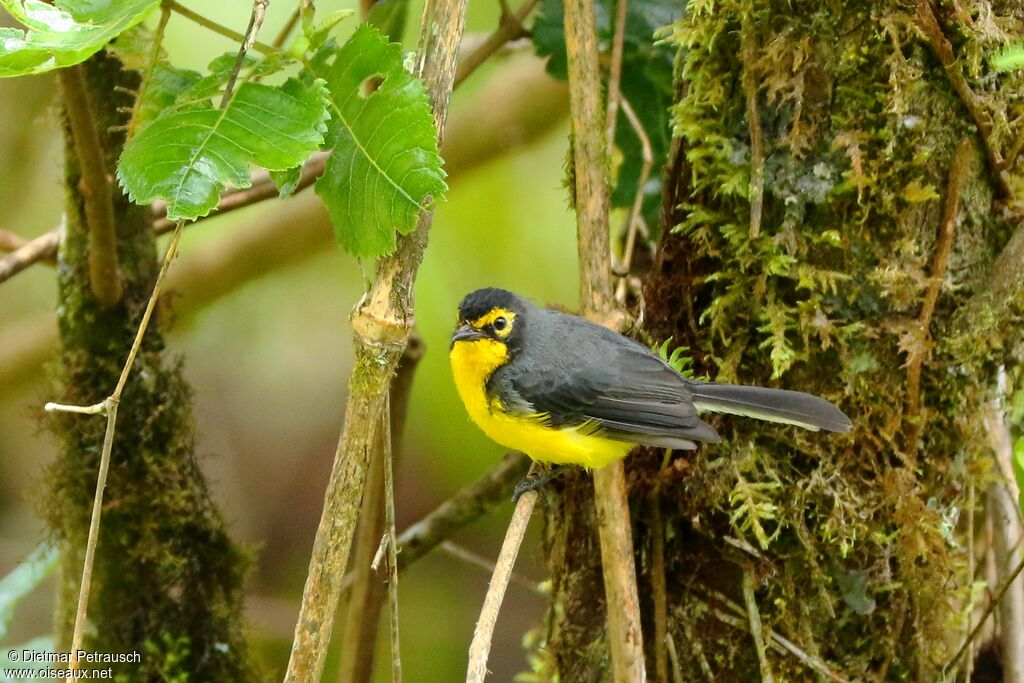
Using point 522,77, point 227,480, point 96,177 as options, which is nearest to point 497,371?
point 96,177

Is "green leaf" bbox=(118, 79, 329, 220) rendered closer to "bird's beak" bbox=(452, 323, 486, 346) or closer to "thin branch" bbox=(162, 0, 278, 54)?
"thin branch" bbox=(162, 0, 278, 54)

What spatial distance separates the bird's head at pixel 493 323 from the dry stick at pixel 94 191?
0.97m

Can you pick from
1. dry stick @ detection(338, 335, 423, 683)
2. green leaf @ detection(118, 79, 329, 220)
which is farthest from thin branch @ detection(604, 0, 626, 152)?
green leaf @ detection(118, 79, 329, 220)

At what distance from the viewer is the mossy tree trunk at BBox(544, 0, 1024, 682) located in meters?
1.91

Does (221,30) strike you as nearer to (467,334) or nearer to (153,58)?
(153,58)

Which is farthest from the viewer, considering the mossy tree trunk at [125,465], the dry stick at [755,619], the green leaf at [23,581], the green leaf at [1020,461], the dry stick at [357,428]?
the green leaf at [23,581]

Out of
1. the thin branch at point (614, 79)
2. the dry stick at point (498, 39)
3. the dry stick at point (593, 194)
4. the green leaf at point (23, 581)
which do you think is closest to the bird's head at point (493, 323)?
the dry stick at point (593, 194)

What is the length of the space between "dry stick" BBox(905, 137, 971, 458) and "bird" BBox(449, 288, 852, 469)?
214mm

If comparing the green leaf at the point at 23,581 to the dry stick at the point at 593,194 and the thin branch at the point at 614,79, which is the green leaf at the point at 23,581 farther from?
the thin branch at the point at 614,79

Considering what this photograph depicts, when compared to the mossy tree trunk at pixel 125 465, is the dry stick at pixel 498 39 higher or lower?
higher

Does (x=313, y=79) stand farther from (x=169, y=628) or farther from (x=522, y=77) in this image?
(x=522, y=77)

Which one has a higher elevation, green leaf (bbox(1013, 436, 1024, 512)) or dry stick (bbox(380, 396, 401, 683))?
green leaf (bbox(1013, 436, 1024, 512))

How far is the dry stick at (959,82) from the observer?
1834 mm

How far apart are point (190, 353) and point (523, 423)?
2156 mm
